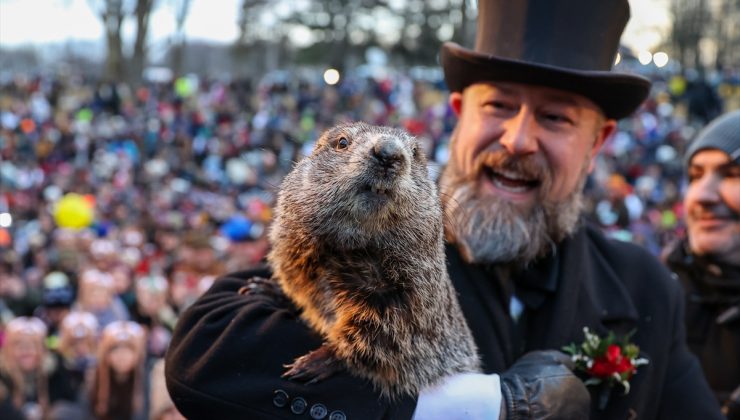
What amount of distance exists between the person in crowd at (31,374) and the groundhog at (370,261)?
418 cm

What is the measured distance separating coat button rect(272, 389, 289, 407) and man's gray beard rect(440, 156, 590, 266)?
0.88 meters

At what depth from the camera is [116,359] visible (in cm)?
582

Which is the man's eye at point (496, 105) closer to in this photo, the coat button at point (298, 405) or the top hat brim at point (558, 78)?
the top hat brim at point (558, 78)

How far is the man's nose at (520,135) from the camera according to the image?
9.29ft

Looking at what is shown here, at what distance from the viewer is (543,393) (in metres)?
2.40

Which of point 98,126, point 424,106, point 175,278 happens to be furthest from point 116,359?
point 424,106

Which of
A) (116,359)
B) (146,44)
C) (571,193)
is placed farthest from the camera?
(146,44)

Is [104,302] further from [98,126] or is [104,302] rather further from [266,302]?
[98,126]

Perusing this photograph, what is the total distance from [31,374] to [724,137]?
503 cm

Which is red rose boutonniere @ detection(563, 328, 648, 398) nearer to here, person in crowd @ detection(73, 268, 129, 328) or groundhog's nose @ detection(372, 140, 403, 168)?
groundhog's nose @ detection(372, 140, 403, 168)

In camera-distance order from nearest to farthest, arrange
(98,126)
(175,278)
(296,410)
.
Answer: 1. (296,410)
2. (175,278)
3. (98,126)

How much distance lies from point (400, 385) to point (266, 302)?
1.75 feet

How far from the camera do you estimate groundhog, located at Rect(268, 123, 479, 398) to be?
2.22 meters

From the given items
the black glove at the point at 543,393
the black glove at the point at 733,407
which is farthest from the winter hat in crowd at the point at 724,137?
the black glove at the point at 543,393
